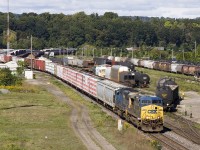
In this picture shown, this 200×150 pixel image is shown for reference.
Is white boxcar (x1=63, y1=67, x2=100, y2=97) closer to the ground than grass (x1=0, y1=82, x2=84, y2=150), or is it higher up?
higher up

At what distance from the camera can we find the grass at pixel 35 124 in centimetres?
3394

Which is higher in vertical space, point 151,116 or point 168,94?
point 168,94

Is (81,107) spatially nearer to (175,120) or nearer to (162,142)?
(175,120)

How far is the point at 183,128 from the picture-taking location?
44.6 m

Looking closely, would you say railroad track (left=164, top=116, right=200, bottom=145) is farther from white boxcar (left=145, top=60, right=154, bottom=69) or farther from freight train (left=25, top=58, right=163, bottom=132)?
white boxcar (left=145, top=60, right=154, bottom=69)

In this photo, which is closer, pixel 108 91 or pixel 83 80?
pixel 108 91

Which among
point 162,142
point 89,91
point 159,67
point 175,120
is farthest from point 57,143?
point 159,67

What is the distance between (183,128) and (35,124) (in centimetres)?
1462

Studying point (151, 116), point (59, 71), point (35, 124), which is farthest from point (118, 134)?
point (59, 71)

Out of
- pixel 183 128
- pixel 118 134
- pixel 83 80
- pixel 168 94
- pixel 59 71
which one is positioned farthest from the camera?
pixel 59 71

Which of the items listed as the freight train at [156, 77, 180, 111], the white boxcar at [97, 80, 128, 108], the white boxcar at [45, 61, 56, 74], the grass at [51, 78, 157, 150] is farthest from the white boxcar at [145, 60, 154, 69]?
the grass at [51, 78, 157, 150]

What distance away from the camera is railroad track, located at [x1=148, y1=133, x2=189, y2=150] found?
35.5 metres

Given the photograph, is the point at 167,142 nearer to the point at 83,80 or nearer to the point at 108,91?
the point at 108,91

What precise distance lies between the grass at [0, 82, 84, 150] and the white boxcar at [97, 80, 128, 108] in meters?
4.80
